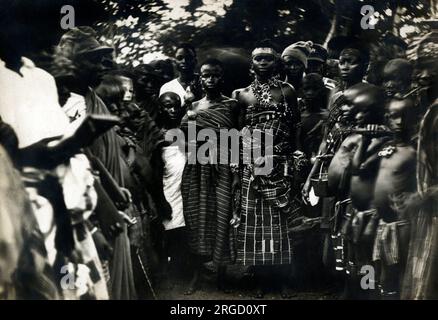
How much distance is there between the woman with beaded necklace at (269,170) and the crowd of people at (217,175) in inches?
0.5

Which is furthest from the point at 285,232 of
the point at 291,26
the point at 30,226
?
the point at 30,226

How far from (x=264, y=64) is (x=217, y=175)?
3.89 feet

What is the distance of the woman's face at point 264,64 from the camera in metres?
7.24

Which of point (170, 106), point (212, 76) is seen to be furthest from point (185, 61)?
point (170, 106)

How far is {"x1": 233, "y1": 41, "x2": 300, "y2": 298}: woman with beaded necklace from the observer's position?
286 inches

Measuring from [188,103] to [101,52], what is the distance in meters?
0.99

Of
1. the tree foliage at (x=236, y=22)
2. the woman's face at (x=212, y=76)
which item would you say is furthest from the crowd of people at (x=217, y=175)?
the tree foliage at (x=236, y=22)

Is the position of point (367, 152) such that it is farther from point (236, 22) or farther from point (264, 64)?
point (236, 22)

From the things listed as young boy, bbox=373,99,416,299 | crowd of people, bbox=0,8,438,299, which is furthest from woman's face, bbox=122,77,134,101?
young boy, bbox=373,99,416,299

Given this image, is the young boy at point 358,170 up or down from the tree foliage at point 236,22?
down

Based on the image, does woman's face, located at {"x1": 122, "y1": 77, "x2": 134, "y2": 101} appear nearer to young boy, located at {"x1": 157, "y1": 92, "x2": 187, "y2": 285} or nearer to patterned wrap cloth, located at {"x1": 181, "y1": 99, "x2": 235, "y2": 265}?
young boy, located at {"x1": 157, "y1": 92, "x2": 187, "y2": 285}

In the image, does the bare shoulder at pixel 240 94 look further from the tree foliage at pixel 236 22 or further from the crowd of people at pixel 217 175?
the tree foliage at pixel 236 22

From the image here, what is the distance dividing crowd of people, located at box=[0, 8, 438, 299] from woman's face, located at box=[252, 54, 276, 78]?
0.01 m

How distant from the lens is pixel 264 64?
725 centimetres
